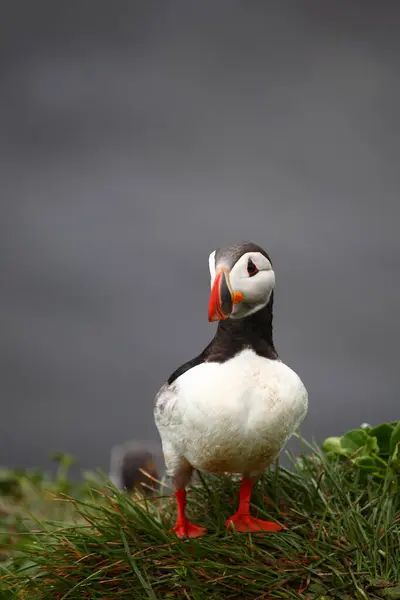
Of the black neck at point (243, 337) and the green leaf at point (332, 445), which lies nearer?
the black neck at point (243, 337)

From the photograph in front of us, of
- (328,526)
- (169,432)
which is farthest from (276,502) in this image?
(169,432)

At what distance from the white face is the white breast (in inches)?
5.6

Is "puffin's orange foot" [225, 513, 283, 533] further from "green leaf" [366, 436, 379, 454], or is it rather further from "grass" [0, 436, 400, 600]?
"green leaf" [366, 436, 379, 454]

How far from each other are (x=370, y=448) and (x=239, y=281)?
1.01 m

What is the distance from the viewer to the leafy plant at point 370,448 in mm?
2861

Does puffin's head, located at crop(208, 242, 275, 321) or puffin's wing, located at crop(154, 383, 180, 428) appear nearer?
puffin's head, located at crop(208, 242, 275, 321)

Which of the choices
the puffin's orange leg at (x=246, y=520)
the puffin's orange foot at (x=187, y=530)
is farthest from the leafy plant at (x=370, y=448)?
the puffin's orange foot at (x=187, y=530)

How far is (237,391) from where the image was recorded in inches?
92.4

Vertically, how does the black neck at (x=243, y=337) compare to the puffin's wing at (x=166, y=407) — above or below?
above

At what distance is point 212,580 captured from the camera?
223cm

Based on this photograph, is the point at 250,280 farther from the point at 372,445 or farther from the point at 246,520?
the point at 372,445

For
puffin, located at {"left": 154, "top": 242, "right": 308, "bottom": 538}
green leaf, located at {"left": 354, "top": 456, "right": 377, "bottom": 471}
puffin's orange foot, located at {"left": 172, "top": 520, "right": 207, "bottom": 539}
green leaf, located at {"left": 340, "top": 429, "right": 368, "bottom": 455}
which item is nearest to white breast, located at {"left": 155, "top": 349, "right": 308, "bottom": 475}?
puffin, located at {"left": 154, "top": 242, "right": 308, "bottom": 538}

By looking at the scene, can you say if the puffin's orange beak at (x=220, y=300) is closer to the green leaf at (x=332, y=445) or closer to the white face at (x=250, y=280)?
the white face at (x=250, y=280)

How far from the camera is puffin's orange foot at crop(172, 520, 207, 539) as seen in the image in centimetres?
254
